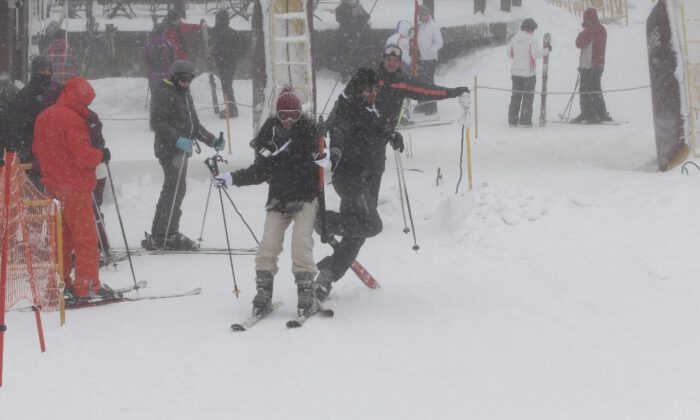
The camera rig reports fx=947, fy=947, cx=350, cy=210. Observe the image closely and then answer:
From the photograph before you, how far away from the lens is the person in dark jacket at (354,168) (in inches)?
279

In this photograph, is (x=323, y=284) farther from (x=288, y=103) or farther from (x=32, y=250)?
(x=32, y=250)

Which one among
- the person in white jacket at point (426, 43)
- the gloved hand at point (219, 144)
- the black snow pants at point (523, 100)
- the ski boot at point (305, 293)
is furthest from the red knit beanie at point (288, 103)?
the person in white jacket at point (426, 43)

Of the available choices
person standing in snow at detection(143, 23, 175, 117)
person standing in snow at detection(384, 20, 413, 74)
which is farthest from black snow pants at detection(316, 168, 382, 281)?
person standing in snow at detection(384, 20, 413, 74)

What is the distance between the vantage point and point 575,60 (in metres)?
20.9

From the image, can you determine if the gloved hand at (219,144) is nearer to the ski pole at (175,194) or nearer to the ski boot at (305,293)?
the ski pole at (175,194)

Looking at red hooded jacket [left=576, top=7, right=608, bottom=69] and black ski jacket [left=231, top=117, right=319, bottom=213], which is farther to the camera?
red hooded jacket [left=576, top=7, right=608, bottom=69]

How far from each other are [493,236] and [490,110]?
390 inches

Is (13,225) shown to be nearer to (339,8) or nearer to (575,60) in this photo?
(339,8)

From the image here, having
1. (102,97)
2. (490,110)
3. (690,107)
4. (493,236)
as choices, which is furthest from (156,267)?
(102,97)

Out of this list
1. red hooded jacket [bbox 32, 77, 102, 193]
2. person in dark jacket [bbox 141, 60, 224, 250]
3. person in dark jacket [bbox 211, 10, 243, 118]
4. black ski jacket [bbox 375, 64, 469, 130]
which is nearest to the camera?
red hooded jacket [bbox 32, 77, 102, 193]

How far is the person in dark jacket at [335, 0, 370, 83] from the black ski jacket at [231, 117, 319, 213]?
43.2 ft

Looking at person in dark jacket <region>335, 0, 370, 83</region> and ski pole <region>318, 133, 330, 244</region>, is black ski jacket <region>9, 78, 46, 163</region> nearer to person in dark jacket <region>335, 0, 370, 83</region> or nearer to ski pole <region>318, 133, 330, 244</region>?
ski pole <region>318, 133, 330, 244</region>

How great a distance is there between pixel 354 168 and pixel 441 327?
4.88 ft

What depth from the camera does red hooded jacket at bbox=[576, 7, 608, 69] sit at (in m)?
16.7
